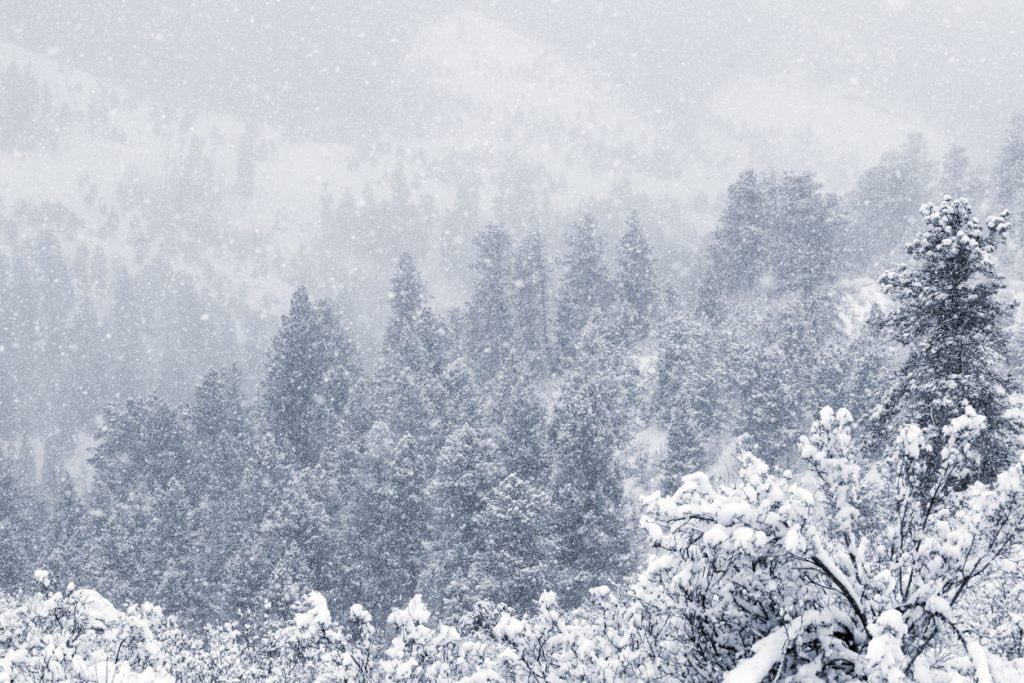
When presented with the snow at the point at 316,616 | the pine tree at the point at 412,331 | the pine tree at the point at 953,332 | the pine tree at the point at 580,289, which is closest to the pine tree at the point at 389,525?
the pine tree at the point at 412,331

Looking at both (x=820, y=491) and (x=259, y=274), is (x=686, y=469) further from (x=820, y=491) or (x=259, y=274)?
(x=259, y=274)

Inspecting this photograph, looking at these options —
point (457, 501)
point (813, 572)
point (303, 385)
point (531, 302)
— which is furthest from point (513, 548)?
point (531, 302)

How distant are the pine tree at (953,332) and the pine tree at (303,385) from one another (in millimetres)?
35839

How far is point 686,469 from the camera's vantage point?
37875 millimetres

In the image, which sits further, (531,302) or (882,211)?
(882,211)

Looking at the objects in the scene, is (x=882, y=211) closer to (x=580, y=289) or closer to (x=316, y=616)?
(x=580, y=289)

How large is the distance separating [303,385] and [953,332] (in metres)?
40.6

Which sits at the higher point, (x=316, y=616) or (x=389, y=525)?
(x=316, y=616)

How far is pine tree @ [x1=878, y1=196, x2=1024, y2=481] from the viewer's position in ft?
52.5

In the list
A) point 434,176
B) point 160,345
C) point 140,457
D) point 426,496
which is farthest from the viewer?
point 434,176

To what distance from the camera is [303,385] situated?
50.3 metres

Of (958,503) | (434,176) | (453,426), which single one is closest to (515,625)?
(958,503)

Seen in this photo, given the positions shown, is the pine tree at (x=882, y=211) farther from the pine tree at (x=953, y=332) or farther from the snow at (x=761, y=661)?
the snow at (x=761, y=661)

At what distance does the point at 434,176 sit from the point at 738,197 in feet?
456
